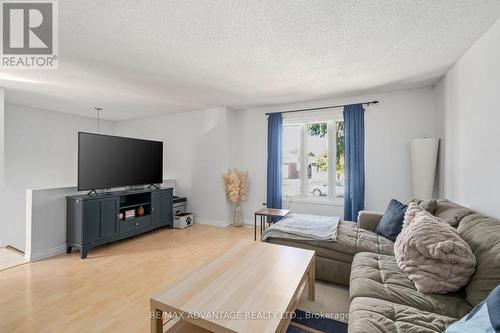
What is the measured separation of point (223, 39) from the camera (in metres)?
1.91

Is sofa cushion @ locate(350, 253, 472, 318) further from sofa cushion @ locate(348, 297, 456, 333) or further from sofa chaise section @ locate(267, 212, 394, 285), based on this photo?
sofa chaise section @ locate(267, 212, 394, 285)

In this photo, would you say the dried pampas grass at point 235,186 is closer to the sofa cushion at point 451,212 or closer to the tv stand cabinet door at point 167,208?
the tv stand cabinet door at point 167,208

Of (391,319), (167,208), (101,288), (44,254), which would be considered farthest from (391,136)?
(44,254)

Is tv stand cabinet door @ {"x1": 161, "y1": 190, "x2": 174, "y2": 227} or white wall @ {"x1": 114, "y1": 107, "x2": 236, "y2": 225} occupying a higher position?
white wall @ {"x1": 114, "y1": 107, "x2": 236, "y2": 225}

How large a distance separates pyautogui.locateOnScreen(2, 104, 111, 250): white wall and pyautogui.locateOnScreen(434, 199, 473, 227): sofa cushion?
6.03 m

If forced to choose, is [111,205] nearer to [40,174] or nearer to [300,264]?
[40,174]

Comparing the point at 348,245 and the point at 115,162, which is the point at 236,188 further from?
the point at 348,245

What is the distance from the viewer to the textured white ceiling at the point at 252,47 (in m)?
1.55

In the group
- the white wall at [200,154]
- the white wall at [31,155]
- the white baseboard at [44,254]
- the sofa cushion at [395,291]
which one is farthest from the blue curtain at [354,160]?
the white wall at [31,155]

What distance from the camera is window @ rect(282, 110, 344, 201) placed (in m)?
3.79

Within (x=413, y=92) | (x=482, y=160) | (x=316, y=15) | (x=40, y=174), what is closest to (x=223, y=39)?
(x=316, y=15)

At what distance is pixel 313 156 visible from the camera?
158 inches

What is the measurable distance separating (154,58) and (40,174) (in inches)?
155

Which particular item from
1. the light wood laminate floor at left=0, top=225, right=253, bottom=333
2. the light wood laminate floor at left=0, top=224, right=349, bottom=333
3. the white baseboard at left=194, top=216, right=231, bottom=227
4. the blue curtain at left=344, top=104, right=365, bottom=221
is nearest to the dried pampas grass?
the white baseboard at left=194, top=216, right=231, bottom=227
